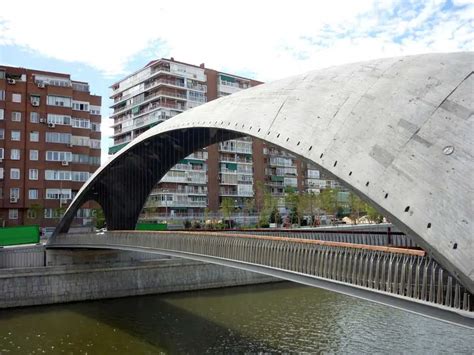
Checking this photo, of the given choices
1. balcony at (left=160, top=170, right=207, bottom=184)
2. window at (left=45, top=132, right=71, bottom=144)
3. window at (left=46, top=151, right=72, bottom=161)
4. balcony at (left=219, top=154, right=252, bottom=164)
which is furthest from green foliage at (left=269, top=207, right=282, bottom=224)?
window at (left=45, top=132, right=71, bottom=144)

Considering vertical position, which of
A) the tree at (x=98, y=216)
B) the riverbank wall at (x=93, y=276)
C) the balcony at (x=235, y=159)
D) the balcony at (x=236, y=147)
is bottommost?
the riverbank wall at (x=93, y=276)

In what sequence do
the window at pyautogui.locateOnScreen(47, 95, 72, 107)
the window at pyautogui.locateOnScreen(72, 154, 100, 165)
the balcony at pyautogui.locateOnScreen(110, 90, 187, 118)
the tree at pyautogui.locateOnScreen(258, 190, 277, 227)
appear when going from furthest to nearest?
the balcony at pyautogui.locateOnScreen(110, 90, 187, 118) → the tree at pyautogui.locateOnScreen(258, 190, 277, 227) → the window at pyautogui.locateOnScreen(72, 154, 100, 165) → the window at pyautogui.locateOnScreen(47, 95, 72, 107)

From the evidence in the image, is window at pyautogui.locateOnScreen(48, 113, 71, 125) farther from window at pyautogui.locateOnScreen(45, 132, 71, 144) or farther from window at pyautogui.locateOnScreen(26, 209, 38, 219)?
window at pyautogui.locateOnScreen(26, 209, 38, 219)

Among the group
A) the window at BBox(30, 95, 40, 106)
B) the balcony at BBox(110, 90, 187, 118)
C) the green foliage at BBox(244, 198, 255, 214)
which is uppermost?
the balcony at BBox(110, 90, 187, 118)

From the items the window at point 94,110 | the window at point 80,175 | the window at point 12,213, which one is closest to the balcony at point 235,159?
the window at point 94,110

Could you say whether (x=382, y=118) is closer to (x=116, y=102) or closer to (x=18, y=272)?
(x=18, y=272)

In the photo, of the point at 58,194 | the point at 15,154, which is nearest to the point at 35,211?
the point at 58,194

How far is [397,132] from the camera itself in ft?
37.7

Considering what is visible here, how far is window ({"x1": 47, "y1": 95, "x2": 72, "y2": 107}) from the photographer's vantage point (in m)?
58.2

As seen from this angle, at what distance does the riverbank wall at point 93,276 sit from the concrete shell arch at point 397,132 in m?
18.8

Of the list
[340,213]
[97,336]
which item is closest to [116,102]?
[340,213]

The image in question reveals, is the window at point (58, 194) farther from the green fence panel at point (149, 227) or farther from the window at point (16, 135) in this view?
the green fence panel at point (149, 227)

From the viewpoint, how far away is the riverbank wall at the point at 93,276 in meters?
29.7

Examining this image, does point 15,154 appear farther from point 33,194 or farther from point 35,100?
point 35,100
